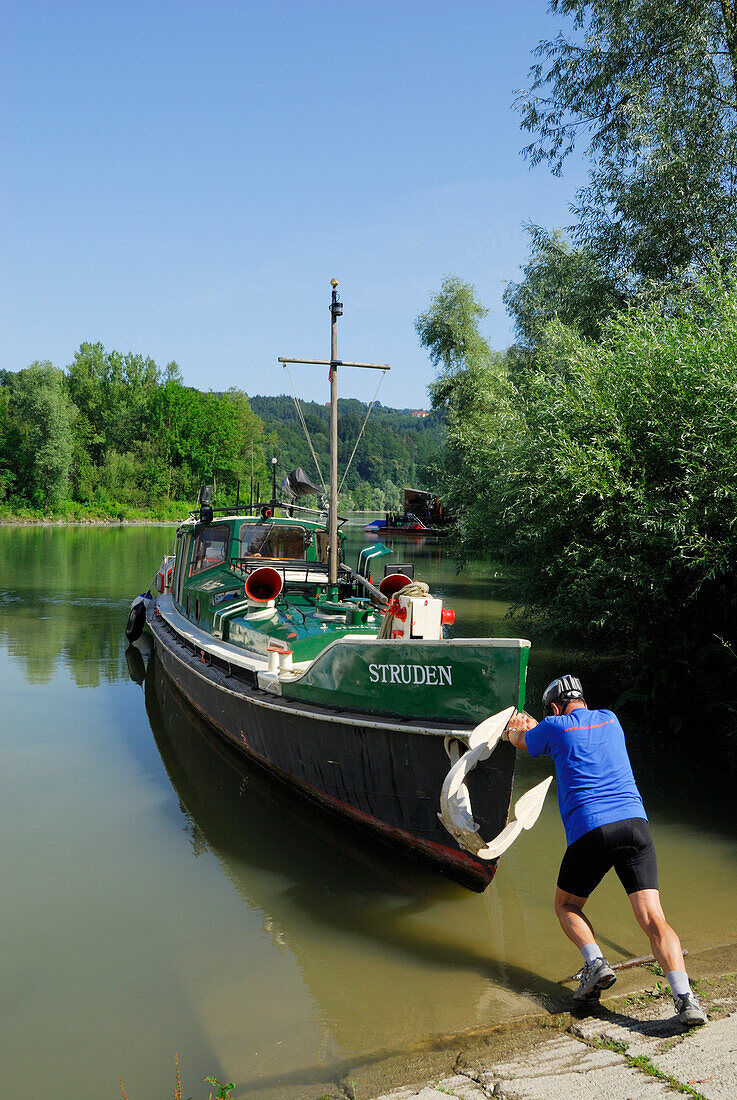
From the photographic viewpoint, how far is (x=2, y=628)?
17.5m

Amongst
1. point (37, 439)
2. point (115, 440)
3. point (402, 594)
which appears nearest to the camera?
point (402, 594)

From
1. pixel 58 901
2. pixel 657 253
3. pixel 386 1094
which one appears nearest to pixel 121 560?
pixel 657 253

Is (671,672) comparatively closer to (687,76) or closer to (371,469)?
(687,76)

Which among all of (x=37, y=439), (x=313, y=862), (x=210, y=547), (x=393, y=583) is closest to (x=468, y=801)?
(x=313, y=862)

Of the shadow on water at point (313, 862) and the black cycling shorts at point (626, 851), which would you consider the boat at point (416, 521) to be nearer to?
the shadow on water at point (313, 862)

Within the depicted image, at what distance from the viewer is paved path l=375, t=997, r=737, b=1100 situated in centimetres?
351

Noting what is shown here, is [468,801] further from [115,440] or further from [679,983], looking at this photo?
[115,440]

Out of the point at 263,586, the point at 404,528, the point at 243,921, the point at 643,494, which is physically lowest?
the point at 243,921

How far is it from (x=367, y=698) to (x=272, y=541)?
5253 millimetres

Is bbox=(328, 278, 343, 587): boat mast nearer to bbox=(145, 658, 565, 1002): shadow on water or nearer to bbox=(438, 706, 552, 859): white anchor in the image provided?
bbox=(145, 658, 565, 1002): shadow on water

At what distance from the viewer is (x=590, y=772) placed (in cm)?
440

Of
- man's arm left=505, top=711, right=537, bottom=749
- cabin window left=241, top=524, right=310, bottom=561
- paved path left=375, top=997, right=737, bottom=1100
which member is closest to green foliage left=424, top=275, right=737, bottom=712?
cabin window left=241, top=524, right=310, bottom=561

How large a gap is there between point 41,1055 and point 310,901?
2.19 metres

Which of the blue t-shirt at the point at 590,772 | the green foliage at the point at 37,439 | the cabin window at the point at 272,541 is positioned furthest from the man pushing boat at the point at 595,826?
the green foliage at the point at 37,439
